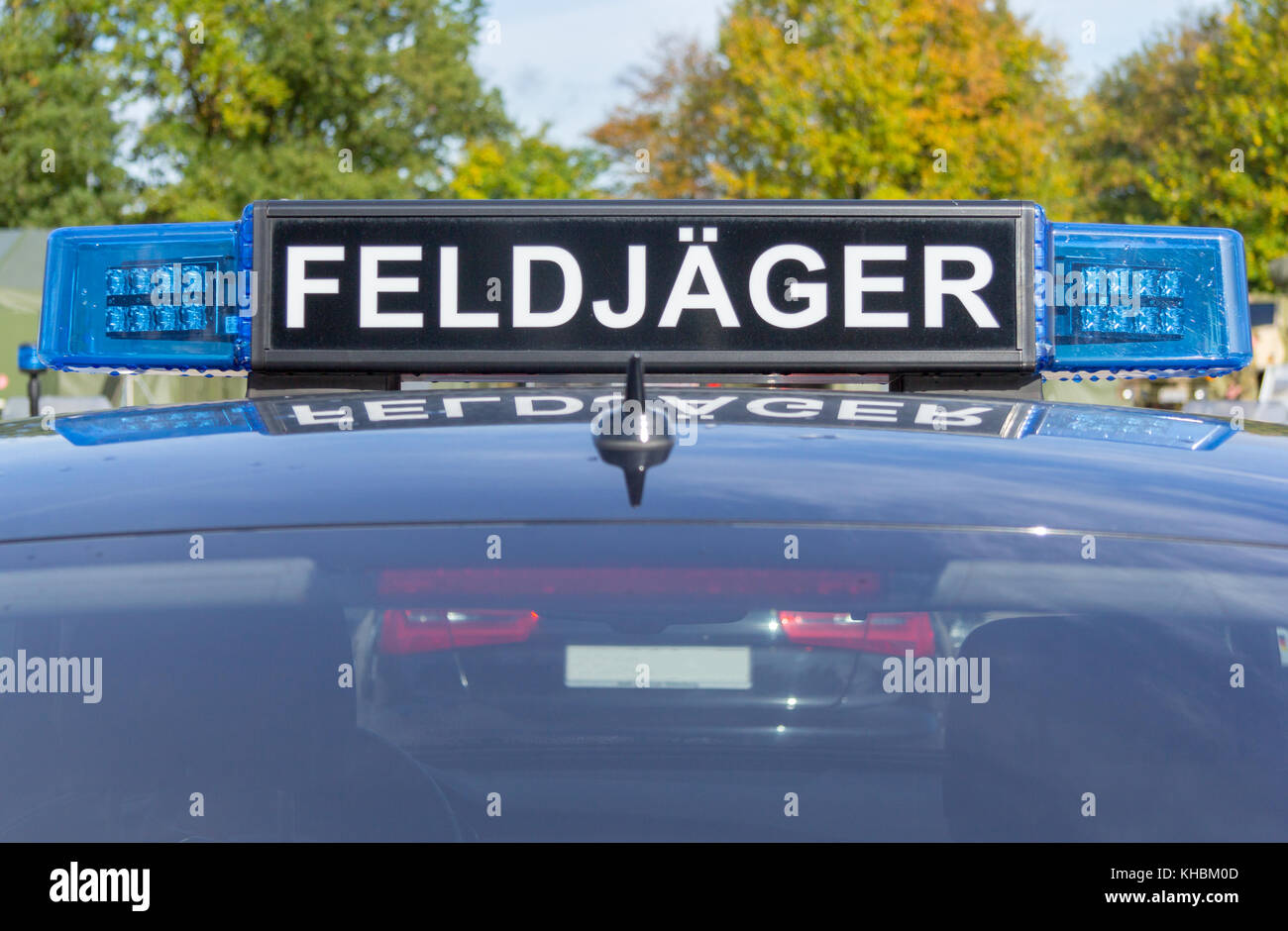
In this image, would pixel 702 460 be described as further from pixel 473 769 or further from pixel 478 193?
pixel 478 193

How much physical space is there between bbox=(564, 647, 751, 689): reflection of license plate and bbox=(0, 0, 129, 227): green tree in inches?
1477

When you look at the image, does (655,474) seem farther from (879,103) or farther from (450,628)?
(879,103)

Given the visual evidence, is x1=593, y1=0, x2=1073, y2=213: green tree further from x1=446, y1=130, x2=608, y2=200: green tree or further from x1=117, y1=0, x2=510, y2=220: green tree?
x1=117, y1=0, x2=510, y2=220: green tree

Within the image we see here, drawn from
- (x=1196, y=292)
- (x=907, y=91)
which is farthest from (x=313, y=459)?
(x=907, y=91)

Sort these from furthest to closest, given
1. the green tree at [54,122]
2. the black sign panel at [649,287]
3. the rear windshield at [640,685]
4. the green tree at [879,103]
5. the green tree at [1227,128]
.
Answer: the green tree at [54,122], the green tree at [1227,128], the green tree at [879,103], the black sign panel at [649,287], the rear windshield at [640,685]

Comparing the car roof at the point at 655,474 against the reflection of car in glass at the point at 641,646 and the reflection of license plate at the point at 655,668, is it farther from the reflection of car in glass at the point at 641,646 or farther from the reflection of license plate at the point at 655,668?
the reflection of license plate at the point at 655,668

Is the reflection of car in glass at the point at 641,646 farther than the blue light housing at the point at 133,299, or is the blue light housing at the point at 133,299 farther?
the blue light housing at the point at 133,299

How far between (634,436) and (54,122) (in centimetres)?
3771

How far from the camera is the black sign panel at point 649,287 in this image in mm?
2355

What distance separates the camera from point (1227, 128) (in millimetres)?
32656

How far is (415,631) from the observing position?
4.96 feet

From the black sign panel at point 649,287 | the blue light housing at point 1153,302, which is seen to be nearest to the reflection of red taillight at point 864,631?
the black sign panel at point 649,287

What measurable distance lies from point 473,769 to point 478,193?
29.8 meters

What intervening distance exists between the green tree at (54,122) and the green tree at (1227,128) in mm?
24075
